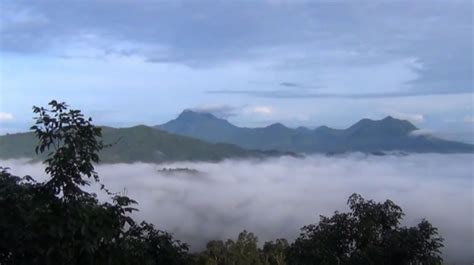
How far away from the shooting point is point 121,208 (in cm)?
774

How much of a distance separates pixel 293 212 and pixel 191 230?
121 ft

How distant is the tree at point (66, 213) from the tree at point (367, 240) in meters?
5.91

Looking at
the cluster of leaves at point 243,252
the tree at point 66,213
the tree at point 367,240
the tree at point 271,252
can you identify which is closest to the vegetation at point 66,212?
the tree at point 66,213

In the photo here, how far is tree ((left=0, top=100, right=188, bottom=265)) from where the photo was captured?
23.2 feet

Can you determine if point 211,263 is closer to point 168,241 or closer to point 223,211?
point 168,241

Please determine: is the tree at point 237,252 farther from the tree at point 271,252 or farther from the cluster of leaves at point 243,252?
the tree at point 271,252

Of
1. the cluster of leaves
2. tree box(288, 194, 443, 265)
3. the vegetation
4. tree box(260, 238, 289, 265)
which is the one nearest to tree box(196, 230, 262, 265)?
the cluster of leaves

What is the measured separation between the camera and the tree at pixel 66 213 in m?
7.07

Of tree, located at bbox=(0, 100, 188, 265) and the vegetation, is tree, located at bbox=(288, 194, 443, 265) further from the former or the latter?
tree, located at bbox=(0, 100, 188, 265)

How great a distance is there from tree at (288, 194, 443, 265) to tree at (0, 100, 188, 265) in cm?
591

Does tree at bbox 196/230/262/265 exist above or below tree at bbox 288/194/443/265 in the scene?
below

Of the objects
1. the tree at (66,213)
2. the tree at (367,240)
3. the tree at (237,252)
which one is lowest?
the tree at (237,252)

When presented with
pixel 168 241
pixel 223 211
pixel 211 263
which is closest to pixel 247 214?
pixel 223 211

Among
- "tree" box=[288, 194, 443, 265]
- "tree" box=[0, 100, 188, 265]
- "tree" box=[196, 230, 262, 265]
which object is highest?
"tree" box=[0, 100, 188, 265]
